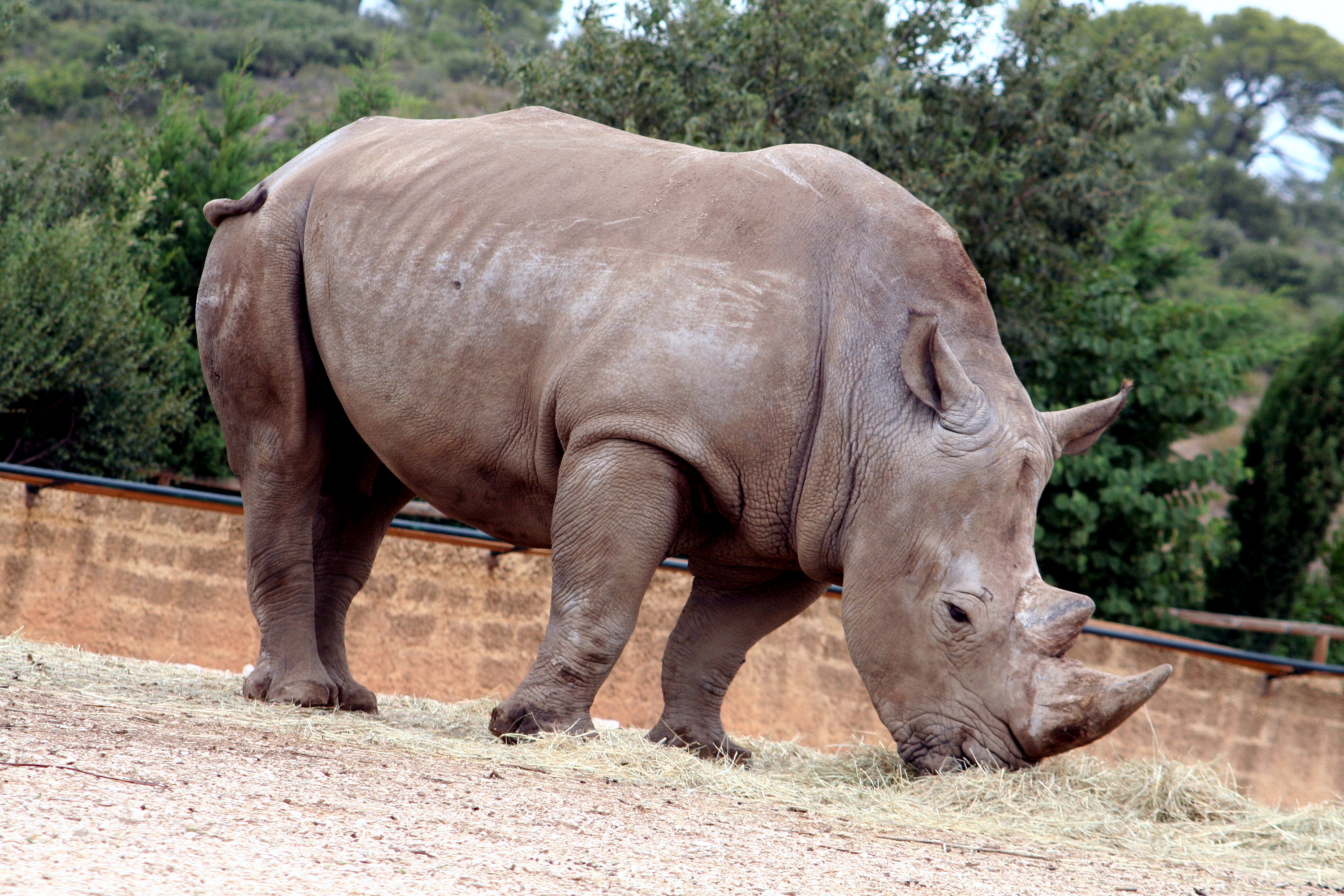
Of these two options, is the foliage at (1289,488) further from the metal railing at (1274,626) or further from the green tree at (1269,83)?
the green tree at (1269,83)

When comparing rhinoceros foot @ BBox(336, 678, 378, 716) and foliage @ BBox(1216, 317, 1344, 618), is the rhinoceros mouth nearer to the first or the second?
rhinoceros foot @ BBox(336, 678, 378, 716)

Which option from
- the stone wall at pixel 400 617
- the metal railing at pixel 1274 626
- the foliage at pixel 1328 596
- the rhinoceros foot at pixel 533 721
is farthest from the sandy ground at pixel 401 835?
the foliage at pixel 1328 596

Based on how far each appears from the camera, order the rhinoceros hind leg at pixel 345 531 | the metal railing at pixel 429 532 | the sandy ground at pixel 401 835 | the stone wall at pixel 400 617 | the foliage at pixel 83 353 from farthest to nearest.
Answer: the foliage at pixel 83 353 < the stone wall at pixel 400 617 < the metal railing at pixel 429 532 < the rhinoceros hind leg at pixel 345 531 < the sandy ground at pixel 401 835

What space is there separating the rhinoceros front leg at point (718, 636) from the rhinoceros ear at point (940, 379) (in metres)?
1.04

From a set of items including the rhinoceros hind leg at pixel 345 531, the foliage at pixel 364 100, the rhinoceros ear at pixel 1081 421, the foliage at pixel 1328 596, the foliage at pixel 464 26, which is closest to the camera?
the rhinoceros ear at pixel 1081 421

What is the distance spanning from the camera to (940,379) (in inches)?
170

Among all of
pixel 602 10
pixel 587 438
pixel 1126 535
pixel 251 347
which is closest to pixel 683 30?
pixel 602 10

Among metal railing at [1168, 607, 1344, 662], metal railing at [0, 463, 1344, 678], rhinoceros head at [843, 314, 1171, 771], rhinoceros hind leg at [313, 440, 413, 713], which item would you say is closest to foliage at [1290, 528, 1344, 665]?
metal railing at [1168, 607, 1344, 662]

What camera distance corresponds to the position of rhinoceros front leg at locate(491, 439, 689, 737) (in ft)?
14.2

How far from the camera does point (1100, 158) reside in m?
13.2

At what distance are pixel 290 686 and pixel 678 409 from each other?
6.40 feet

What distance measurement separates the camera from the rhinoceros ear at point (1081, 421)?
15.1 ft

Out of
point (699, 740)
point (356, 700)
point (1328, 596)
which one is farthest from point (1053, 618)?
point (1328, 596)

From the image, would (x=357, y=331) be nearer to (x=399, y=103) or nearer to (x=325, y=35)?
(x=399, y=103)
